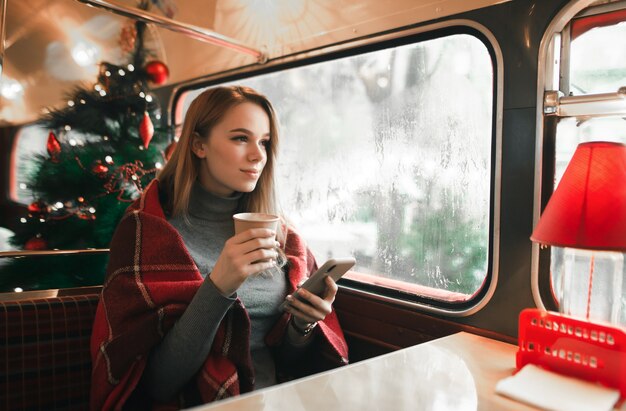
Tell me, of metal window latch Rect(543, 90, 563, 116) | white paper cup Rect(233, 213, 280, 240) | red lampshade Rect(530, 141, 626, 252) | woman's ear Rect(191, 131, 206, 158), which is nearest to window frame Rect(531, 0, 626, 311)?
metal window latch Rect(543, 90, 563, 116)

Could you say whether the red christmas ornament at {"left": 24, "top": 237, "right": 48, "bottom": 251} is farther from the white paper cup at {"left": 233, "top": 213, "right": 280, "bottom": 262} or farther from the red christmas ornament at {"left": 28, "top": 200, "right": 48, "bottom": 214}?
the white paper cup at {"left": 233, "top": 213, "right": 280, "bottom": 262}

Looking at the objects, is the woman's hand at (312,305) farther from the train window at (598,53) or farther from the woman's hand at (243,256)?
the train window at (598,53)

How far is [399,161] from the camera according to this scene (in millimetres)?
2010

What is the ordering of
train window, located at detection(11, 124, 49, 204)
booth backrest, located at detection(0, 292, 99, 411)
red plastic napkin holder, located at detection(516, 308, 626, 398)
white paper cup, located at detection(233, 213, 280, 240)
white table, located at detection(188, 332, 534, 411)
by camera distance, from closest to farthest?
white table, located at detection(188, 332, 534, 411), red plastic napkin holder, located at detection(516, 308, 626, 398), white paper cup, located at detection(233, 213, 280, 240), booth backrest, located at detection(0, 292, 99, 411), train window, located at detection(11, 124, 49, 204)

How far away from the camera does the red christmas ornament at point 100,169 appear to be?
98.1 inches

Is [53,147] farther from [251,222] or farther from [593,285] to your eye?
[593,285]

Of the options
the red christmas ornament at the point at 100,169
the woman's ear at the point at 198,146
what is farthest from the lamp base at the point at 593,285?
the red christmas ornament at the point at 100,169

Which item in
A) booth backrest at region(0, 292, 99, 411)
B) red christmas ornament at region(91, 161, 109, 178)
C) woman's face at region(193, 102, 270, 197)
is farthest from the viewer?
red christmas ornament at region(91, 161, 109, 178)

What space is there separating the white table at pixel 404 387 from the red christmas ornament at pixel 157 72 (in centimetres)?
241

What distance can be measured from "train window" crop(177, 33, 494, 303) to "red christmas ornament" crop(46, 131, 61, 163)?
124 cm

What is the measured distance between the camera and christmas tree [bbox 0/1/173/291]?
227 cm

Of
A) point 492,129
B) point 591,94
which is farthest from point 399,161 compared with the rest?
point 591,94

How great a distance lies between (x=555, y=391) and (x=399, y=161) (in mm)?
1160

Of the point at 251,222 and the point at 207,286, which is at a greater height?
the point at 251,222
